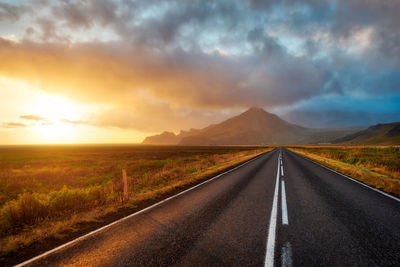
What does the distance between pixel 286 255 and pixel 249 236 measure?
955mm

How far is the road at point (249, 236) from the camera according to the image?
3.43 metres

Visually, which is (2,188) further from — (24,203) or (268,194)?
(268,194)

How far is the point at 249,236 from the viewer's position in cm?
429

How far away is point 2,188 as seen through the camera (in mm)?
13984

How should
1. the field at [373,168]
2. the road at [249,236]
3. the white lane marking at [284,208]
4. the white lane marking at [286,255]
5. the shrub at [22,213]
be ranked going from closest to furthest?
1. the white lane marking at [286,255]
2. the road at [249,236]
3. the white lane marking at [284,208]
4. the shrub at [22,213]
5. the field at [373,168]

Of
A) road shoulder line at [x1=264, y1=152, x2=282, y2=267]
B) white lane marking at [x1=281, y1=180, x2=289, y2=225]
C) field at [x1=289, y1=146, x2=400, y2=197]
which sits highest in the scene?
road shoulder line at [x1=264, y1=152, x2=282, y2=267]

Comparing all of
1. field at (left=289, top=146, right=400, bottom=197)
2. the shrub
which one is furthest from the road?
field at (left=289, top=146, right=400, bottom=197)

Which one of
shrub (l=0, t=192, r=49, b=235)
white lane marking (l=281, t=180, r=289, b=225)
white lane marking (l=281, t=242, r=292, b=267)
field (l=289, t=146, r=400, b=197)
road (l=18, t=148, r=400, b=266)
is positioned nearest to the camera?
white lane marking (l=281, t=242, r=292, b=267)

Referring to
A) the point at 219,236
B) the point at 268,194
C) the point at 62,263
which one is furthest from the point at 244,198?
the point at 62,263

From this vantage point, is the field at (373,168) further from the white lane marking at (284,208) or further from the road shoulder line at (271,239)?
the road shoulder line at (271,239)

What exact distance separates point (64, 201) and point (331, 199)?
35.7 ft

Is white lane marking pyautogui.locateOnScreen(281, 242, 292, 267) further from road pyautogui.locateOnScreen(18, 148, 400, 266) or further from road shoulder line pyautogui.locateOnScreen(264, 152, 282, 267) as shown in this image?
road shoulder line pyautogui.locateOnScreen(264, 152, 282, 267)

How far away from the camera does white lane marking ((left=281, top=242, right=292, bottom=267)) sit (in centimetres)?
322

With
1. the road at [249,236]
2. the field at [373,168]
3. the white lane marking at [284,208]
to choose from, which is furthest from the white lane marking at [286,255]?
the field at [373,168]
